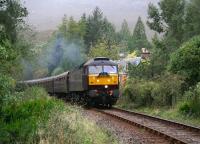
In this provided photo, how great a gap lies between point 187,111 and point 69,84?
635 inches

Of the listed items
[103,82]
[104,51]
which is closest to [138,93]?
[103,82]

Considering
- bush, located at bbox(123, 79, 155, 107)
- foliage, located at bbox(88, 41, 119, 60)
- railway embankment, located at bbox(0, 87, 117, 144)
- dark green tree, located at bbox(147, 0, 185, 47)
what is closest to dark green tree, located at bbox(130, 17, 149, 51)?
foliage, located at bbox(88, 41, 119, 60)

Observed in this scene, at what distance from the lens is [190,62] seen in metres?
28.0

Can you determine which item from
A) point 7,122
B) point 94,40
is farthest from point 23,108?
point 94,40

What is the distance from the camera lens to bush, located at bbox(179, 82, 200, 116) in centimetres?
2193

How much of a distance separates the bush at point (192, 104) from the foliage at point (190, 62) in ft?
15.1

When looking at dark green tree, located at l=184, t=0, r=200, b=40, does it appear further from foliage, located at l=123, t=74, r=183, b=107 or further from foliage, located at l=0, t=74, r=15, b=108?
foliage, located at l=0, t=74, r=15, b=108

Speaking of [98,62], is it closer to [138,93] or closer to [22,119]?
[138,93]

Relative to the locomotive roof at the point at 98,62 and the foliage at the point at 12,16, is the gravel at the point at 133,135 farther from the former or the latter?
the foliage at the point at 12,16

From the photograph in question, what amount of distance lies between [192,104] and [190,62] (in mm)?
6013

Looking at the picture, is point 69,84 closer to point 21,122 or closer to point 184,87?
point 184,87

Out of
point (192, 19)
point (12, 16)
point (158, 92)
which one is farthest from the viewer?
point (192, 19)

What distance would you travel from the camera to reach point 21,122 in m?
12.7

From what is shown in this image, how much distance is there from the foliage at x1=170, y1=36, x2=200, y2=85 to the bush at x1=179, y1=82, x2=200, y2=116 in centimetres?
459
